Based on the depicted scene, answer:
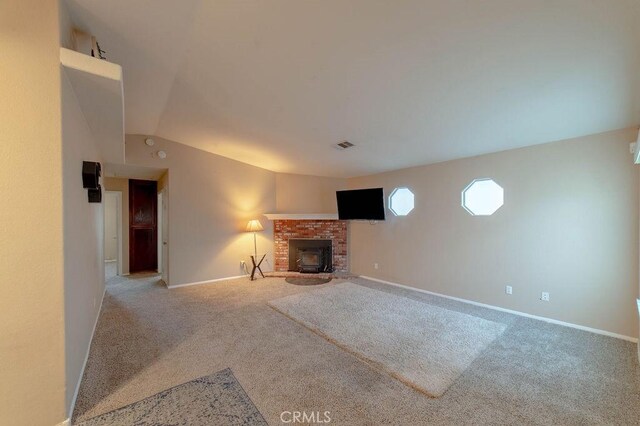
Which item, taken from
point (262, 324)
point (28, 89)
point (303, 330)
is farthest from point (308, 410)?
point (28, 89)

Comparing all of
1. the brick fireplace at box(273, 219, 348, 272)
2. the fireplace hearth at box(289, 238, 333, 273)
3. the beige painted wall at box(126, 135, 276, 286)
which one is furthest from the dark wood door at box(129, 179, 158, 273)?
the fireplace hearth at box(289, 238, 333, 273)

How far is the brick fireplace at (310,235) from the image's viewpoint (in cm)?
616

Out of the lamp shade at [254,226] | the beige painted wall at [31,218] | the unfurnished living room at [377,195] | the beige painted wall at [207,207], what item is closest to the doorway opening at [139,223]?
the beige painted wall at [207,207]

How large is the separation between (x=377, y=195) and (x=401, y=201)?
51cm

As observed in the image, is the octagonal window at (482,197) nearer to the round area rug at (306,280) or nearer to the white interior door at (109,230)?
the round area rug at (306,280)

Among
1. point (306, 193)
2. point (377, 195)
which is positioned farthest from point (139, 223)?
point (377, 195)

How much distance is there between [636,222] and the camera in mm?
2736

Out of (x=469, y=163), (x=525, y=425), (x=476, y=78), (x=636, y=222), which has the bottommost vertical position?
(x=525, y=425)

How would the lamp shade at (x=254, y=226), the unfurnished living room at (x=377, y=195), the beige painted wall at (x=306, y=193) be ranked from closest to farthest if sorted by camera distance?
the unfurnished living room at (x=377, y=195), the lamp shade at (x=254, y=226), the beige painted wall at (x=306, y=193)

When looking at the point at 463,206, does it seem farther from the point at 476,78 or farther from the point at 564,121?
the point at 476,78

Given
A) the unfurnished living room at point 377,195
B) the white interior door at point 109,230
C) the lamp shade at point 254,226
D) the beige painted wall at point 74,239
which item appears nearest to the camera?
the unfurnished living room at point 377,195

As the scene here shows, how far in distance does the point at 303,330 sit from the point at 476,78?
120 inches

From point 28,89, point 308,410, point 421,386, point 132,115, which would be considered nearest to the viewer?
Answer: point 28,89

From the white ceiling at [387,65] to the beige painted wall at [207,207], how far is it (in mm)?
1284
